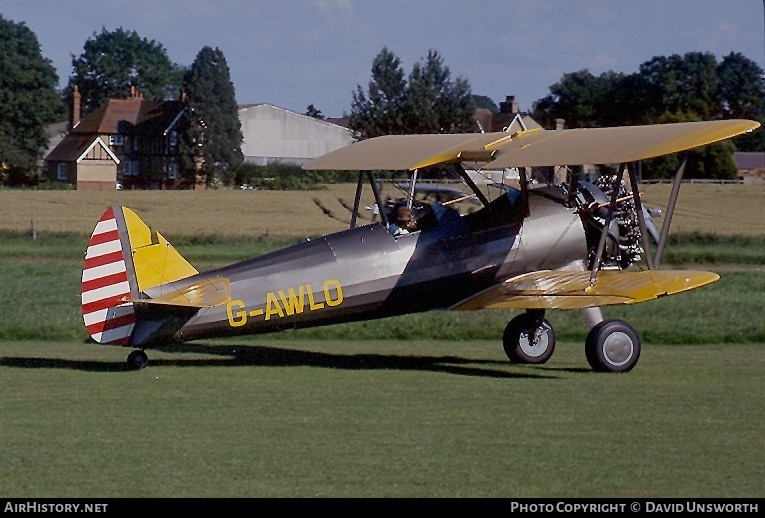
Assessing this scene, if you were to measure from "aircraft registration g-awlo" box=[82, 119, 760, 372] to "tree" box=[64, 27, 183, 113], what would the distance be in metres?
107

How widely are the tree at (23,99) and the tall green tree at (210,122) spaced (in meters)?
15.1

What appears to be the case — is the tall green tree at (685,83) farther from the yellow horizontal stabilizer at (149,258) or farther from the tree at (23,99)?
the tree at (23,99)

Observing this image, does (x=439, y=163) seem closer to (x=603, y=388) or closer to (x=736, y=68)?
(x=603, y=388)

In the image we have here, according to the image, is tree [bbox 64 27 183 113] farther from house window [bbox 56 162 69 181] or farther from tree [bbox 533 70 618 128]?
tree [bbox 533 70 618 128]

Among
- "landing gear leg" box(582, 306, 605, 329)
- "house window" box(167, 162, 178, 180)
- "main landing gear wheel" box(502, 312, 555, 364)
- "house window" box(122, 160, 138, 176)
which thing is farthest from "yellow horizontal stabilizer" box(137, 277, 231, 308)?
"house window" box(122, 160, 138, 176)

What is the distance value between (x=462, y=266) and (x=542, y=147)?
4.78ft

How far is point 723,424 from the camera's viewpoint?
9023 millimetres

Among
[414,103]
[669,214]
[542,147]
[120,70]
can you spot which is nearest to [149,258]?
[542,147]

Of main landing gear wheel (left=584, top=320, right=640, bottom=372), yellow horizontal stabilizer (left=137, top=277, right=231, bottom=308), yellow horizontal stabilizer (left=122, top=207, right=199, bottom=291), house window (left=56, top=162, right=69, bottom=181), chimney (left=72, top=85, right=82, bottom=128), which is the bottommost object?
main landing gear wheel (left=584, top=320, right=640, bottom=372)

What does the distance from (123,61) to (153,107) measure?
133 feet

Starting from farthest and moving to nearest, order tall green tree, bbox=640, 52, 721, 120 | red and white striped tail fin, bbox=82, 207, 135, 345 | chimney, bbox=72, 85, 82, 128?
chimney, bbox=72, 85, 82, 128 → tall green tree, bbox=640, 52, 721, 120 → red and white striped tail fin, bbox=82, 207, 135, 345

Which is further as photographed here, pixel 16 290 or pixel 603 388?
pixel 16 290

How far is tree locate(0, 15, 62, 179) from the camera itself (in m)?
87.1

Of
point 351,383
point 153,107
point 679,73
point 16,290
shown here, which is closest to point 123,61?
point 153,107
